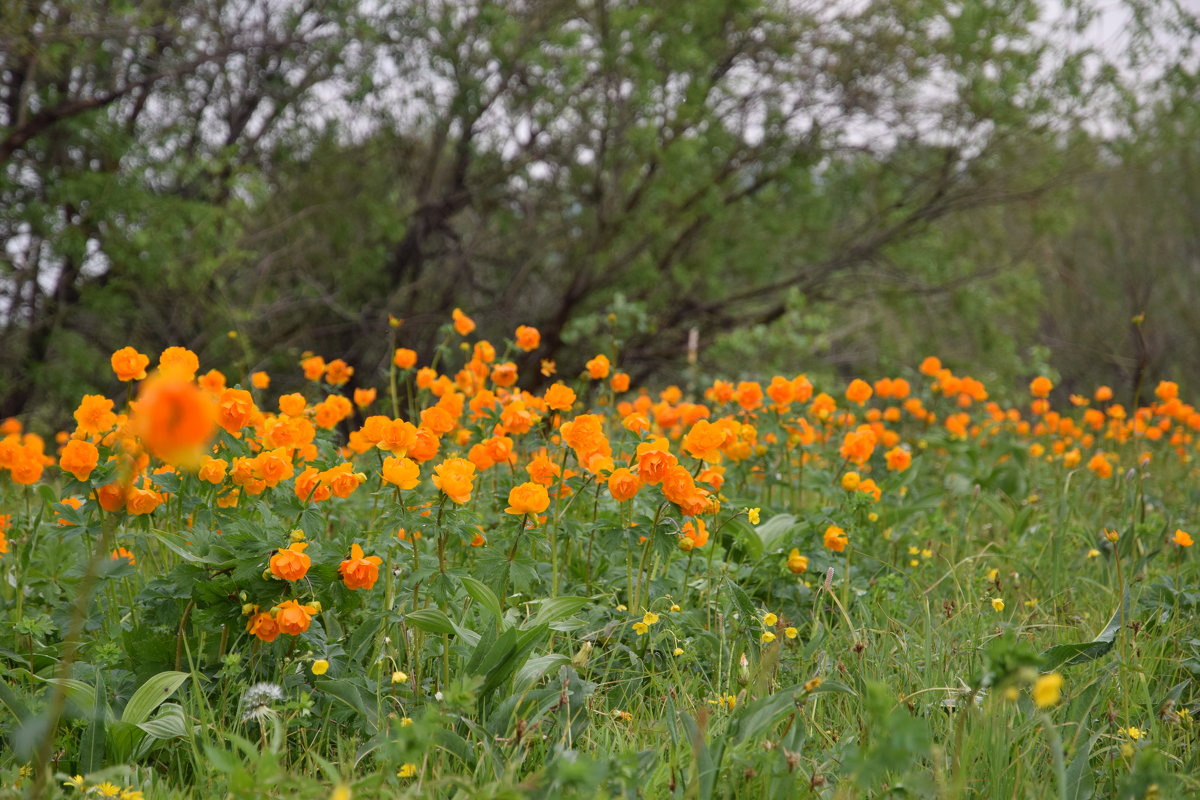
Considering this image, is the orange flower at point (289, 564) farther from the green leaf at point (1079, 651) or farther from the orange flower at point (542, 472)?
the green leaf at point (1079, 651)

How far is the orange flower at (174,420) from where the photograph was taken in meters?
0.80

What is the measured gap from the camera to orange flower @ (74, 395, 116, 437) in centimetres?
208

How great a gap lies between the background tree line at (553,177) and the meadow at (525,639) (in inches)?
163

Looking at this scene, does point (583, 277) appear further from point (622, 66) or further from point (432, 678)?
point (432, 678)

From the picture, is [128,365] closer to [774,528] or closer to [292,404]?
[292,404]

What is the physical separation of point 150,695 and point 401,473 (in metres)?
0.65

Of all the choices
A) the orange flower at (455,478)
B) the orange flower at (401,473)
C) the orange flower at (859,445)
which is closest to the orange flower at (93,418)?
the orange flower at (401,473)

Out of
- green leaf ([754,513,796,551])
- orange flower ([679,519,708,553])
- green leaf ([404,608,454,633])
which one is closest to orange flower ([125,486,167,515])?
green leaf ([404,608,454,633])

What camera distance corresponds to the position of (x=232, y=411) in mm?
1974

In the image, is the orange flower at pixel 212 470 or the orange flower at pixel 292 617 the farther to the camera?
the orange flower at pixel 212 470

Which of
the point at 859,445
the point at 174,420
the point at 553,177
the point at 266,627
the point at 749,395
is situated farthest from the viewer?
the point at 553,177

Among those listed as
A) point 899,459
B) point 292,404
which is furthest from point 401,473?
point 899,459

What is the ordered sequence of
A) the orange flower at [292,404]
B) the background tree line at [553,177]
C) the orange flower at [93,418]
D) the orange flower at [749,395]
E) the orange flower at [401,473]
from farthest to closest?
the background tree line at [553,177], the orange flower at [749,395], the orange flower at [292,404], the orange flower at [93,418], the orange flower at [401,473]

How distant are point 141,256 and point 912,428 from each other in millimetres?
5671
